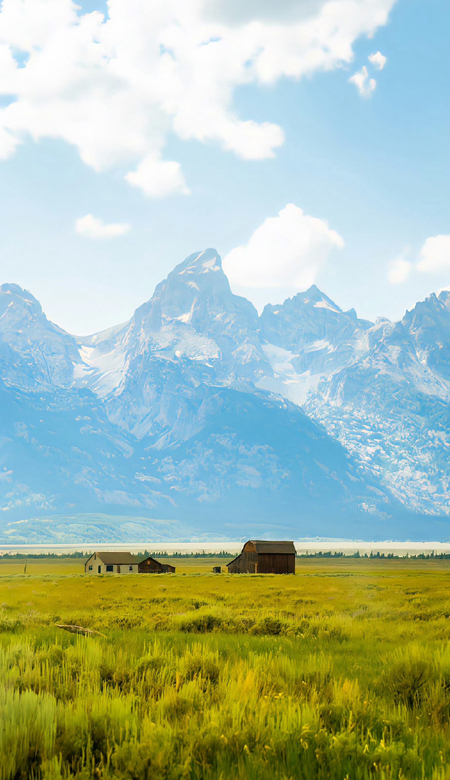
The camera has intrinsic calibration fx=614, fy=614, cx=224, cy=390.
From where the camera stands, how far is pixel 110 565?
392ft

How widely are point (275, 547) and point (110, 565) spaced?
32.7m

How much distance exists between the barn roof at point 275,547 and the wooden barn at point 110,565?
25245 millimetres

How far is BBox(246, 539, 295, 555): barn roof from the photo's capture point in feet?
363

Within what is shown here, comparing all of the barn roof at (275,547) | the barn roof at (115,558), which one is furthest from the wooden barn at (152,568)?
the barn roof at (275,547)

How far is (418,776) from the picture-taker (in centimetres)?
574

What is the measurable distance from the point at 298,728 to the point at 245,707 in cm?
74

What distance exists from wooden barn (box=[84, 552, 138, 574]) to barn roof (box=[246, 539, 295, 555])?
2524cm

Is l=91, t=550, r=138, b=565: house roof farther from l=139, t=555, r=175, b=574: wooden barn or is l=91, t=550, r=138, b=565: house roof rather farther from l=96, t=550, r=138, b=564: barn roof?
l=139, t=555, r=175, b=574: wooden barn

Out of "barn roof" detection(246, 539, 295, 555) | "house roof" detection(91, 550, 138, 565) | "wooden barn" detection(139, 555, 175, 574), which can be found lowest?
"wooden barn" detection(139, 555, 175, 574)

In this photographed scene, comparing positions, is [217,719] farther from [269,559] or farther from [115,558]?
[115,558]

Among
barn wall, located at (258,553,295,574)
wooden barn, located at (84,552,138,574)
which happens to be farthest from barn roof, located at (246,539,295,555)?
wooden barn, located at (84,552,138,574)

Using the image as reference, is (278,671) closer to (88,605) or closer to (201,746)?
(201,746)

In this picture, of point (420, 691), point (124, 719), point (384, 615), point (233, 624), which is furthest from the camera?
point (384, 615)

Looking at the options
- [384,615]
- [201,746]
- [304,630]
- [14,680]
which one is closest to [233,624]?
[304,630]
